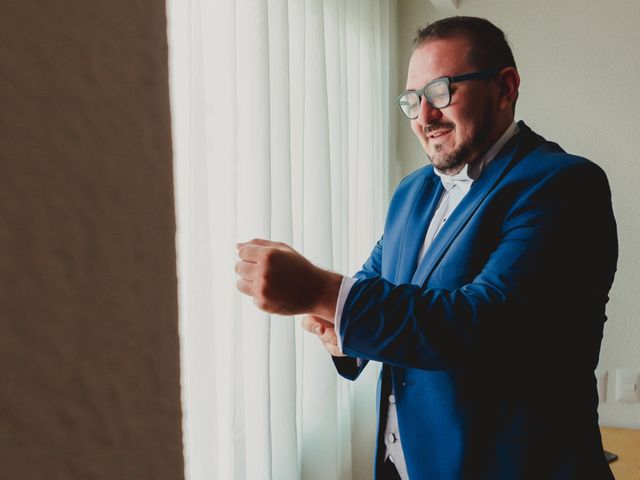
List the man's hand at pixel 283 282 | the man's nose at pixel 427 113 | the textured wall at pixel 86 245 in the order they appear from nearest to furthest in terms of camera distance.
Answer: the textured wall at pixel 86 245 → the man's hand at pixel 283 282 → the man's nose at pixel 427 113

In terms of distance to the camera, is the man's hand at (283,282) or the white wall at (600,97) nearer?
the man's hand at (283,282)

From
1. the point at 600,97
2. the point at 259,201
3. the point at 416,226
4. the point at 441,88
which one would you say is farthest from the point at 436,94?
the point at 600,97

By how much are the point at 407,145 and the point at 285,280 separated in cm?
175

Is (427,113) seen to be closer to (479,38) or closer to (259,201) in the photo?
(479,38)

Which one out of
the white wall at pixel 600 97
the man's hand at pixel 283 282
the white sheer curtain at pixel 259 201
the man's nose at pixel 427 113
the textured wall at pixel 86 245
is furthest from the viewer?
the white wall at pixel 600 97

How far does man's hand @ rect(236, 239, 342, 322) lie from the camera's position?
0.83 m

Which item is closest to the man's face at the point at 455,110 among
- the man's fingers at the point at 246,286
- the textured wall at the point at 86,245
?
the man's fingers at the point at 246,286

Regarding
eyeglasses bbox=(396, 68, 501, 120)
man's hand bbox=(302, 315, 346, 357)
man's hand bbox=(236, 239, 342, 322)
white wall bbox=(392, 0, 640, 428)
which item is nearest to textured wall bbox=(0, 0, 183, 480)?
man's hand bbox=(236, 239, 342, 322)

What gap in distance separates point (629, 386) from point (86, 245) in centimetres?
244

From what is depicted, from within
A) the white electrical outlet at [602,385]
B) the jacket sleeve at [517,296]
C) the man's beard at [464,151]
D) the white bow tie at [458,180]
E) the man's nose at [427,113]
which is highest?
the man's nose at [427,113]

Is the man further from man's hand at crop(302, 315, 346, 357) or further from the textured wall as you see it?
the textured wall

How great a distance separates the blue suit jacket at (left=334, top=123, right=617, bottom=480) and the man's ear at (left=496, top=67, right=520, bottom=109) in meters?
0.07

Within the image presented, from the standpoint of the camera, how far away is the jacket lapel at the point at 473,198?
1.08m

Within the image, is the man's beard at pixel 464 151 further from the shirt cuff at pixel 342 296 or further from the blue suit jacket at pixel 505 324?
the shirt cuff at pixel 342 296
